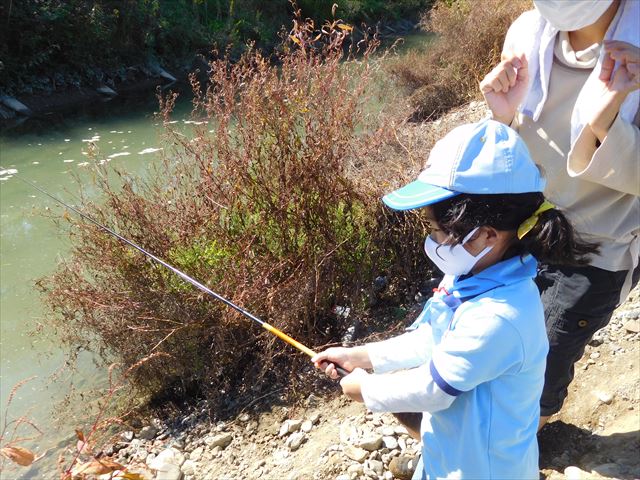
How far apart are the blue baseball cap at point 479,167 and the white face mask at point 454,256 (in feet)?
0.45

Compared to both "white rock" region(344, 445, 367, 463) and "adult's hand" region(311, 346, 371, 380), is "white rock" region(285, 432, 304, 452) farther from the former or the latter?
"adult's hand" region(311, 346, 371, 380)

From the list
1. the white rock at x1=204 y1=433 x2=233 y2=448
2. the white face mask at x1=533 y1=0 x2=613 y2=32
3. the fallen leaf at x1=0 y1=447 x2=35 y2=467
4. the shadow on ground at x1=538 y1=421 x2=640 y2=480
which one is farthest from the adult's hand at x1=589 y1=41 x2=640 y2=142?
the white rock at x1=204 y1=433 x2=233 y2=448

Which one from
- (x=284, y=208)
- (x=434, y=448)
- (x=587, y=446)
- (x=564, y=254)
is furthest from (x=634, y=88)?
(x=284, y=208)

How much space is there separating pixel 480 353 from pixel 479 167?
46 cm

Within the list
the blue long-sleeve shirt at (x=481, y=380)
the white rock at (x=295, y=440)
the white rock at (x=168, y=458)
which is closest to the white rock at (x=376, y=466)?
the white rock at (x=295, y=440)

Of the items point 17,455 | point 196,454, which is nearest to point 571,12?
point 17,455

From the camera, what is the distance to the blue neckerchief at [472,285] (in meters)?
1.69

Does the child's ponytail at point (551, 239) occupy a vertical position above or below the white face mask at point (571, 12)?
below

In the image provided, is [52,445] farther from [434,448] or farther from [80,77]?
[80,77]

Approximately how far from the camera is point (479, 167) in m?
1.63

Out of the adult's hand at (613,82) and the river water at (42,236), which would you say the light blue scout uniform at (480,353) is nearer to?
the adult's hand at (613,82)

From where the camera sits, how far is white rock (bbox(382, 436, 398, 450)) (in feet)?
10.1

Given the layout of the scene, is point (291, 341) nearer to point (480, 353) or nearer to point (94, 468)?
point (94, 468)

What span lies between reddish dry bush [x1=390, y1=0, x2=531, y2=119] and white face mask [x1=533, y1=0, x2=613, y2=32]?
7.82 meters
